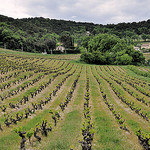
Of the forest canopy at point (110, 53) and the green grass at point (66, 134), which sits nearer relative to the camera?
the green grass at point (66, 134)

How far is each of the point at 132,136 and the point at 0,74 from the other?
26721 millimetres

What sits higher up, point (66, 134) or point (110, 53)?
point (110, 53)

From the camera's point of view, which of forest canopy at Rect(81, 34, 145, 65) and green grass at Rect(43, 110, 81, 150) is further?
forest canopy at Rect(81, 34, 145, 65)

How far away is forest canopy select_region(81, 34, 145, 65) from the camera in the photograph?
63.8 m

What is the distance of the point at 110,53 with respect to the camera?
66500 mm

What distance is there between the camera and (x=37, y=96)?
17.1 metres

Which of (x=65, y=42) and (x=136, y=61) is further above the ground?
(x=65, y=42)

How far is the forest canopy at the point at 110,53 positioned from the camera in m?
63.8

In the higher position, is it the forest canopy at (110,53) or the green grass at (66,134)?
the forest canopy at (110,53)

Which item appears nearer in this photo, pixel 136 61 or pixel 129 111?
pixel 129 111

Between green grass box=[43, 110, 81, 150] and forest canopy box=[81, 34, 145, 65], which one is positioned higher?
forest canopy box=[81, 34, 145, 65]

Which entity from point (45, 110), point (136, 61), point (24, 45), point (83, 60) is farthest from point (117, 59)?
point (24, 45)

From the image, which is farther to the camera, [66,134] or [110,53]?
[110,53]

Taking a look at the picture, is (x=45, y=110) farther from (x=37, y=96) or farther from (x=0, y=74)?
(x=0, y=74)
